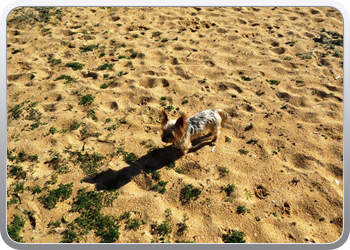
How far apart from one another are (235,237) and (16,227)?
4.17 metres

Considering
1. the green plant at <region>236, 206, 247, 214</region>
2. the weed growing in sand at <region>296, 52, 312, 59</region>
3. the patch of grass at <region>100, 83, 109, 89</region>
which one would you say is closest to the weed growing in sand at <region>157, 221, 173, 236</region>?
the green plant at <region>236, 206, 247, 214</region>

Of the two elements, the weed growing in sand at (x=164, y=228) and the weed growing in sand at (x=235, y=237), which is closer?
the weed growing in sand at (x=235, y=237)

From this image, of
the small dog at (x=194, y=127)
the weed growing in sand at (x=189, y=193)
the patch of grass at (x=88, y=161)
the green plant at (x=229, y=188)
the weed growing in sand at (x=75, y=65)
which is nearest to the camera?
the weed growing in sand at (x=189, y=193)

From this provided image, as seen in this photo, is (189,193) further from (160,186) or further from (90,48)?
(90,48)

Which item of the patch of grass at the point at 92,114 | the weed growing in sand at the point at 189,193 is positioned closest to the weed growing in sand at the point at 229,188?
the weed growing in sand at the point at 189,193

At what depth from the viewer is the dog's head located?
5.21 meters

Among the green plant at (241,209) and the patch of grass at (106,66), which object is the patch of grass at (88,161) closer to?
the green plant at (241,209)

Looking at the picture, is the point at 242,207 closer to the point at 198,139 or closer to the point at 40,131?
the point at 198,139

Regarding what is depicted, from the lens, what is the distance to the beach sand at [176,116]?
4.80 metres

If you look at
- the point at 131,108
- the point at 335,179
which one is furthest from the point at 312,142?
the point at 131,108

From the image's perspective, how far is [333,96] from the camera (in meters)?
7.15

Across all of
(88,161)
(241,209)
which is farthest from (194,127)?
(88,161)

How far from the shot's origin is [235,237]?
4469 mm

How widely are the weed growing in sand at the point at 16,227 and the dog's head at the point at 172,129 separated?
3257mm
